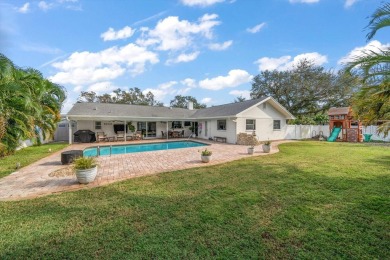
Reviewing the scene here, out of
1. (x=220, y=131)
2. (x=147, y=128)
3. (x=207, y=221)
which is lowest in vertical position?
(x=207, y=221)

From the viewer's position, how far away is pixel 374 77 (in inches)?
190

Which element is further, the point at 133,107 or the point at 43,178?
the point at 133,107

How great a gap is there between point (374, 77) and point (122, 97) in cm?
4564

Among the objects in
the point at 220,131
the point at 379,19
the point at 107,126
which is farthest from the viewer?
the point at 107,126

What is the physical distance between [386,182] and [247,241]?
6.04 metres

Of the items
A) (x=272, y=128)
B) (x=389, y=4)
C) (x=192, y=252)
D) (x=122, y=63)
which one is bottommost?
(x=192, y=252)

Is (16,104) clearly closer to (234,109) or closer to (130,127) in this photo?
(130,127)

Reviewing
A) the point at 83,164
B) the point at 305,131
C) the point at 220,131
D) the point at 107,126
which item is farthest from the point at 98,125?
the point at 305,131

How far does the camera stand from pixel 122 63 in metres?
21.2

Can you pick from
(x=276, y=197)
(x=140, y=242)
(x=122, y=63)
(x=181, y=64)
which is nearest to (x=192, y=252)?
(x=140, y=242)

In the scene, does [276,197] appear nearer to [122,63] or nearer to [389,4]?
[389,4]

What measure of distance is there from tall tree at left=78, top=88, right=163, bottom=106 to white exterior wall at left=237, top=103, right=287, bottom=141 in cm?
3265

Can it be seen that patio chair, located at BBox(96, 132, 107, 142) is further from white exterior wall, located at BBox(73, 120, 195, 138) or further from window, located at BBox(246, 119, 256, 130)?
window, located at BBox(246, 119, 256, 130)

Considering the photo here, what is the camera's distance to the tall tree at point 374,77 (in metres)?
4.15
